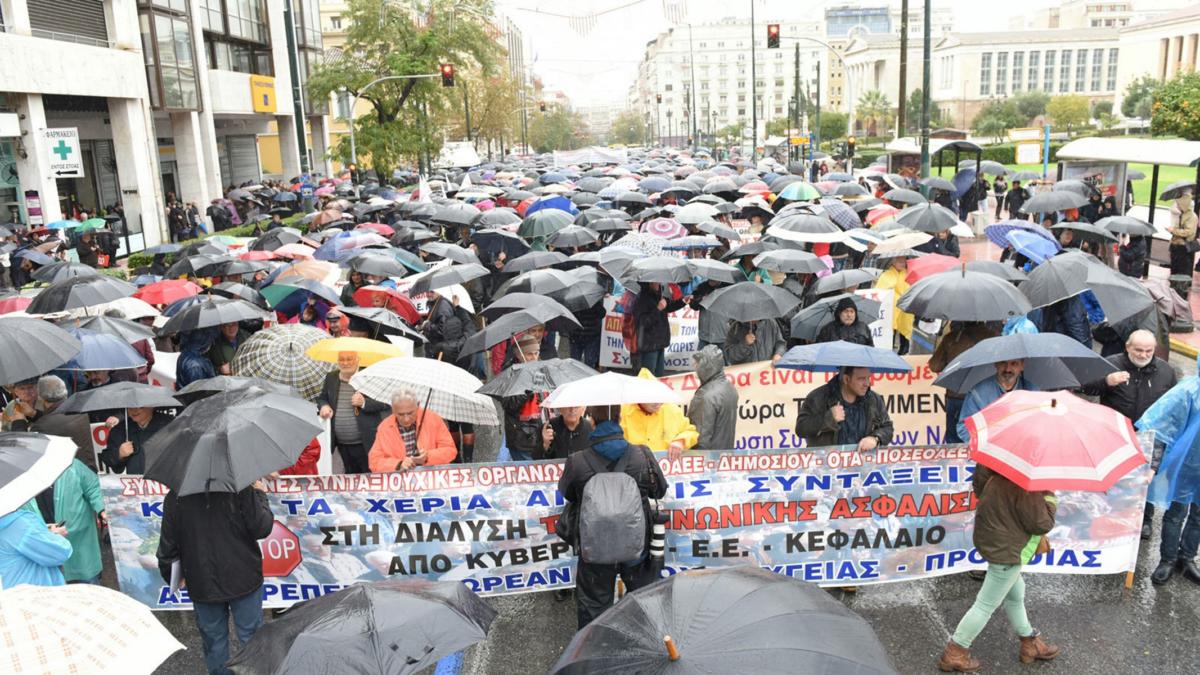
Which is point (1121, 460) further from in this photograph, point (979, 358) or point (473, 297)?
point (473, 297)

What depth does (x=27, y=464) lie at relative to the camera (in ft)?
15.3

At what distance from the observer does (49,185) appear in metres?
27.1

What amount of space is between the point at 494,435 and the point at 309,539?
3.99m

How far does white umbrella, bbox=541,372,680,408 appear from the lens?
5.66m

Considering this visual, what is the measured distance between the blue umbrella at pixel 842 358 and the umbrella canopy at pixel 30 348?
200 inches

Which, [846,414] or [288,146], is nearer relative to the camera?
[846,414]

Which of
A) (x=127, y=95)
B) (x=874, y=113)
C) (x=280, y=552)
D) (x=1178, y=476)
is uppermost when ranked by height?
(x=127, y=95)

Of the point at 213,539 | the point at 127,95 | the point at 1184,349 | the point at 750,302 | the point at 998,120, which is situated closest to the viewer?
the point at 213,539

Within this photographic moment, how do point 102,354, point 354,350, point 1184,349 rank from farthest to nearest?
point 1184,349
point 102,354
point 354,350

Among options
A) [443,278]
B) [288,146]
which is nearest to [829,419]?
[443,278]

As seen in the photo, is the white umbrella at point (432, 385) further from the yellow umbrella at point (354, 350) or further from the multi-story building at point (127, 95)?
the multi-story building at point (127, 95)

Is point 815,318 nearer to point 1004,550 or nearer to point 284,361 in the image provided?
point 1004,550

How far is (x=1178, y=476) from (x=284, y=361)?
642 centimetres

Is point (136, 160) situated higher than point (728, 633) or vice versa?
point (136, 160)
